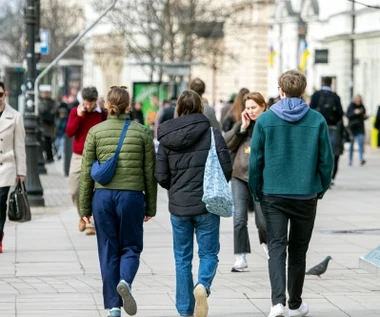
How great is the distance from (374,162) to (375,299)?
2353 cm

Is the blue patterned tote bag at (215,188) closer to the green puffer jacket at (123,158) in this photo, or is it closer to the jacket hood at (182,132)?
the jacket hood at (182,132)

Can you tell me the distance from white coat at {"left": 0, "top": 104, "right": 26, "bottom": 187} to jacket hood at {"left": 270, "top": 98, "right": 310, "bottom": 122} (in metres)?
4.83

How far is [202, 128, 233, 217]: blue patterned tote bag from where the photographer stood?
9.22m

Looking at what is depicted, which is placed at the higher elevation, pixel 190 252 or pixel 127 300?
pixel 190 252

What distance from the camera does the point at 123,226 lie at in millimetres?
9367

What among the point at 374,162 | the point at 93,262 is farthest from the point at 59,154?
the point at 93,262

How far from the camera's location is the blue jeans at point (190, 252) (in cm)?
938

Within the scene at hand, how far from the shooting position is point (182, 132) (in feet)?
30.5

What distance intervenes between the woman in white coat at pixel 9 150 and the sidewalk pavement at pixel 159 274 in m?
0.72

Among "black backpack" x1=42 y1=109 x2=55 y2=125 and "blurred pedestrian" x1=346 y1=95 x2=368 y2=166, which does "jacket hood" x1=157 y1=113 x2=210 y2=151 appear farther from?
"blurred pedestrian" x1=346 y1=95 x2=368 y2=166

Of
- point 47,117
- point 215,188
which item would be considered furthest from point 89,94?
point 47,117

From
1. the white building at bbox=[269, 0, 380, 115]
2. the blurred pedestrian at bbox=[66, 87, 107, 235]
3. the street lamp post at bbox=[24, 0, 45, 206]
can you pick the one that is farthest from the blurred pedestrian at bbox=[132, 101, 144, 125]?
the blurred pedestrian at bbox=[66, 87, 107, 235]

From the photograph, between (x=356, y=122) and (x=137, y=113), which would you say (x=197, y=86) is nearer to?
(x=137, y=113)

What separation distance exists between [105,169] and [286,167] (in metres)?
1.22
